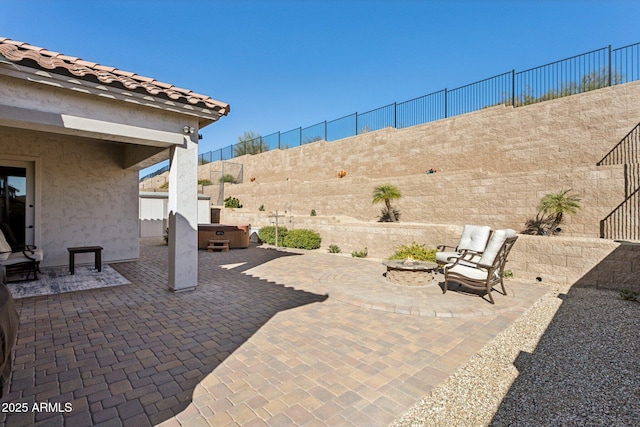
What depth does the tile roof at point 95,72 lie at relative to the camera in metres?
4.24

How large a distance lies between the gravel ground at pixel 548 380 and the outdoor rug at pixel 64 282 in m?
6.83

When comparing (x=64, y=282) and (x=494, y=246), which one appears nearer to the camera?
(x=494, y=246)

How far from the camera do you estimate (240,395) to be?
2.73 m

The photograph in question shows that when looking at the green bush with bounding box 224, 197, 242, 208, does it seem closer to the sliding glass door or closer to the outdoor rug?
the outdoor rug

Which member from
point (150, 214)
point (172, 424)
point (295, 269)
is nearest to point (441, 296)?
point (295, 269)

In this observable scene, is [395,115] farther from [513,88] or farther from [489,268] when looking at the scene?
[489,268]

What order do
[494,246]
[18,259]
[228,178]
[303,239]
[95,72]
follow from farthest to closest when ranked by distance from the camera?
[228,178] < [303,239] < [18,259] < [494,246] < [95,72]

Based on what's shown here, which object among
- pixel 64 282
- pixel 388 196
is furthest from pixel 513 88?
pixel 64 282

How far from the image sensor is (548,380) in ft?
10.0

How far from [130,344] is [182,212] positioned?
2.74 meters

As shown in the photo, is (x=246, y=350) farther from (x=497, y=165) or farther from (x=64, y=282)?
(x=497, y=165)

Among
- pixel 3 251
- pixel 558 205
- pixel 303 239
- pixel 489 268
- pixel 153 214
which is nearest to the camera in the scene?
pixel 489 268

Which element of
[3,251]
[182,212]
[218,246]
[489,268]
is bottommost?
[218,246]

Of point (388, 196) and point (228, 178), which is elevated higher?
point (228, 178)
